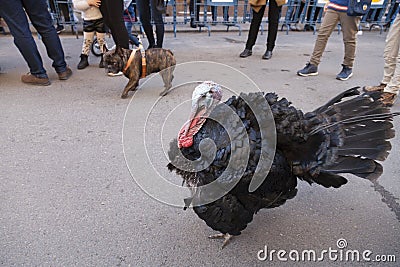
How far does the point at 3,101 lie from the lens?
4121mm

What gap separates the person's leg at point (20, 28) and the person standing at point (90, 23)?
94cm

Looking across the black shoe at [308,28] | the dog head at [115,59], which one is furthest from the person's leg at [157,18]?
the black shoe at [308,28]

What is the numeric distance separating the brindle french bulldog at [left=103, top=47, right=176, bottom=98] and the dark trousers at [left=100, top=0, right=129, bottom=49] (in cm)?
52

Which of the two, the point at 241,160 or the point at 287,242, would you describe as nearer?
the point at 241,160

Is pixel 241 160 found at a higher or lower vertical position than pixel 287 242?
higher

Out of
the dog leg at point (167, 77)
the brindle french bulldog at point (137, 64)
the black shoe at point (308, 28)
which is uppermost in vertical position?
the brindle french bulldog at point (137, 64)

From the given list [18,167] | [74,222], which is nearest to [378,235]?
[74,222]

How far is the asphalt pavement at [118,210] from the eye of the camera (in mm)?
2096

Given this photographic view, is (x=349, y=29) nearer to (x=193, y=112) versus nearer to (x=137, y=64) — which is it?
(x=137, y=64)

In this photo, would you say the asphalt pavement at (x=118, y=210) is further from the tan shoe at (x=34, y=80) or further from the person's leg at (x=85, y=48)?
the person's leg at (x=85, y=48)

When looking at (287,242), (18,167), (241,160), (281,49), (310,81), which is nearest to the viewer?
(241,160)

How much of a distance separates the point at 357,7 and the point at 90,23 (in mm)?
4030

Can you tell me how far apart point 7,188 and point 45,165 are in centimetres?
39

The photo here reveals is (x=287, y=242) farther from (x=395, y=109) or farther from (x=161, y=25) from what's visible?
(x=161, y=25)
